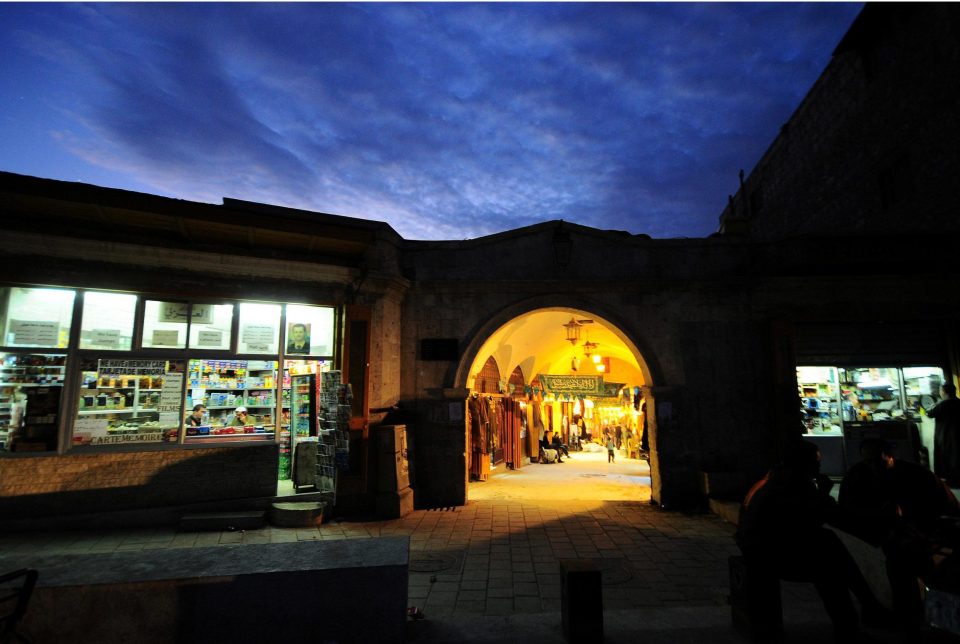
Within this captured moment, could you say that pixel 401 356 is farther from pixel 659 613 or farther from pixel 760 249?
pixel 760 249

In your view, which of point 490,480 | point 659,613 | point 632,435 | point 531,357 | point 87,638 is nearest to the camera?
point 87,638

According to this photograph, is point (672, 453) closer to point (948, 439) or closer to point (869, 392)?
point (948, 439)

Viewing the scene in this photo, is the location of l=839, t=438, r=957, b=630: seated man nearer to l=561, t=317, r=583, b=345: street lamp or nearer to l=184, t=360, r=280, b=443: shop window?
l=184, t=360, r=280, b=443: shop window

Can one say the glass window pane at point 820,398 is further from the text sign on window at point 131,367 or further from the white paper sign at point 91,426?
the white paper sign at point 91,426

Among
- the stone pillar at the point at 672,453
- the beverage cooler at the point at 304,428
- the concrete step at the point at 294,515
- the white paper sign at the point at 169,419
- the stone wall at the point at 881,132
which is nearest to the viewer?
the concrete step at the point at 294,515

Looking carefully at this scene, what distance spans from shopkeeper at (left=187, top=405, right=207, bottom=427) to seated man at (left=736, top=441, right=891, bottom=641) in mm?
8070

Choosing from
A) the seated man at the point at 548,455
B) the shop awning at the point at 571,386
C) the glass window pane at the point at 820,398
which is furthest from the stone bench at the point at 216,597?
the seated man at the point at 548,455

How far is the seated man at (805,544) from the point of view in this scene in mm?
3578

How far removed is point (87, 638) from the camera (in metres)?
3.09

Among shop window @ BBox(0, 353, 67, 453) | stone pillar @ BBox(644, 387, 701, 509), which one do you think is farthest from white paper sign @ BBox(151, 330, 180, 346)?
stone pillar @ BBox(644, 387, 701, 509)

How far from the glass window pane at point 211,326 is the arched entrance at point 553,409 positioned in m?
4.40

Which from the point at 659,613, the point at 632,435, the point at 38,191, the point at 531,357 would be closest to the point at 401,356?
the point at 38,191

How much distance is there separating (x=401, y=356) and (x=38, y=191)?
20.0 feet

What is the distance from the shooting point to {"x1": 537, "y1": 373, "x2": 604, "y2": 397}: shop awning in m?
17.3
